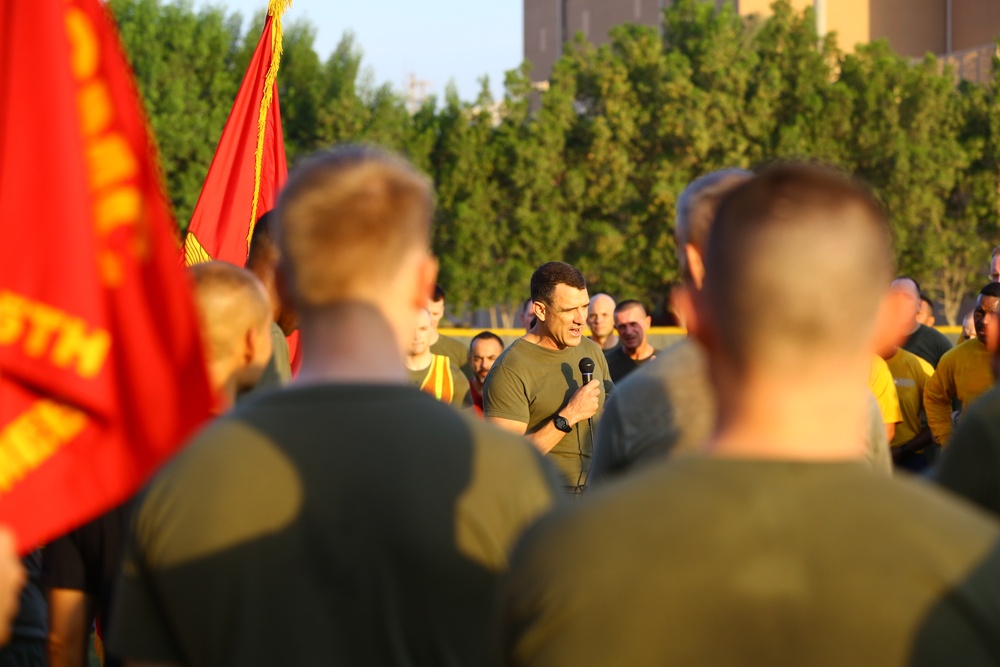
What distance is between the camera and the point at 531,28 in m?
60.1

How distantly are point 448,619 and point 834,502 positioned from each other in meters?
0.79

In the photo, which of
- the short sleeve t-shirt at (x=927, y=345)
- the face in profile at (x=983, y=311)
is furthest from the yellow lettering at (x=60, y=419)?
the short sleeve t-shirt at (x=927, y=345)

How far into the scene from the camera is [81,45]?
2674 mm

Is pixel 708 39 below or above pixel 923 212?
above

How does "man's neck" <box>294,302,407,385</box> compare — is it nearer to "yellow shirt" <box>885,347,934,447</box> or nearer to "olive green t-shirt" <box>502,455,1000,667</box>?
"olive green t-shirt" <box>502,455,1000,667</box>

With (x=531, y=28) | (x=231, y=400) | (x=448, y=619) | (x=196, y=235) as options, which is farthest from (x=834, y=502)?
(x=531, y=28)

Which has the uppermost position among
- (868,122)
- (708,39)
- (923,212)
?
(708,39)

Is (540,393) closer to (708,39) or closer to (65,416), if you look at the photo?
(65,416)

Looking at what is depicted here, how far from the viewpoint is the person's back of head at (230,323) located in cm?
320

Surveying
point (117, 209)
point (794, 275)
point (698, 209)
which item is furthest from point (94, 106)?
point (794, 275)

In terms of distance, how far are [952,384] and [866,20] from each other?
153ft

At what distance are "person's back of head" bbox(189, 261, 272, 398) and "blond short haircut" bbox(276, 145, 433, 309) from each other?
0.98 metres

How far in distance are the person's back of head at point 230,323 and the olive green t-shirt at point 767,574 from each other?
1713mm

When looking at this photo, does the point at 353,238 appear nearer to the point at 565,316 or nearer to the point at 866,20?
the point at 565,316
